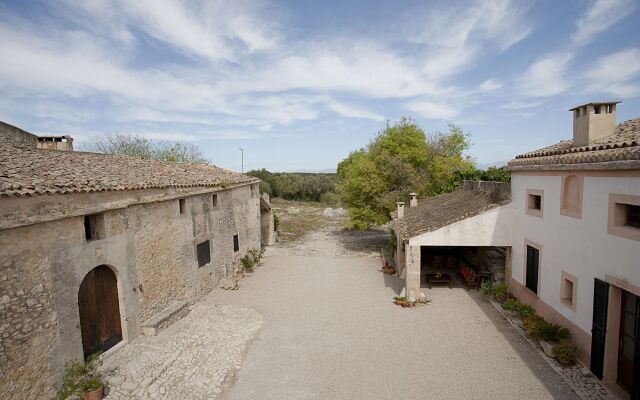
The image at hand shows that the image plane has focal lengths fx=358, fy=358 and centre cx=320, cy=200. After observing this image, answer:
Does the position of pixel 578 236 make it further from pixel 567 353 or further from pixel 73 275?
pixel 73 275

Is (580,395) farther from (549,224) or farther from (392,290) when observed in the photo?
(392,290)

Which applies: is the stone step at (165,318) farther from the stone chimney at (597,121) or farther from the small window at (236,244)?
the stone chimney at (597,121)

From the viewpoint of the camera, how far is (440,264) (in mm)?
16984

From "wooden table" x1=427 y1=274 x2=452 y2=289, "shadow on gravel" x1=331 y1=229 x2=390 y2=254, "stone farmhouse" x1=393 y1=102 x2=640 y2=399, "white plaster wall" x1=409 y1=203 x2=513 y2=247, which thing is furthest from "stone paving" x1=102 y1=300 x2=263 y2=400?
"shadow on gravel" x1=331 y1=229 x2=390 y2=254

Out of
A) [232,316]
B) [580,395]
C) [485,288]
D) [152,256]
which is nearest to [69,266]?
[152,256]

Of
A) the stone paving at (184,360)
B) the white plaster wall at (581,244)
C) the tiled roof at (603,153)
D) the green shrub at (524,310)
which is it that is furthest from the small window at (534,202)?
the stone paving at (184,360)

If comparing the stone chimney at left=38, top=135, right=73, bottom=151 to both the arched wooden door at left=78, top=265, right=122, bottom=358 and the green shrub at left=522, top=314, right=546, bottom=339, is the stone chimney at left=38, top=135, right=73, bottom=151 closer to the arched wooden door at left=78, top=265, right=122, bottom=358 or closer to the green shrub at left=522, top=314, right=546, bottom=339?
the arched wooden door at left=78, top=265, right=122, bottom=358

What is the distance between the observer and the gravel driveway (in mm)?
7656

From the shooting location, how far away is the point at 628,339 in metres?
7.24

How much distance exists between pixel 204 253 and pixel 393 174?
42.1ft

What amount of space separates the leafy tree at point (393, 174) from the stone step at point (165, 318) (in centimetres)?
1317

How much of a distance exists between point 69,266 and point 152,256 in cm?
326

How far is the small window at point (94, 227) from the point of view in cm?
866

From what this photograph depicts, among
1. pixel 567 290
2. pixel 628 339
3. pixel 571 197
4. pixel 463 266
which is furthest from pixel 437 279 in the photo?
pixel 628 339
